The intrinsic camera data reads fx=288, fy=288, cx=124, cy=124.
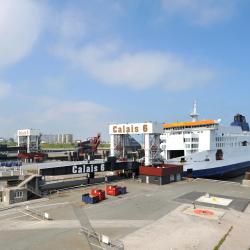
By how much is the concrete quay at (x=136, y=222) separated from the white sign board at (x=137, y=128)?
17.1 meters

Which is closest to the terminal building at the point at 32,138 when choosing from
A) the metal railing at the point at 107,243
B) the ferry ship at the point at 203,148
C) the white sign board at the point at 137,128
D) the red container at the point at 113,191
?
the white sign board at the point at 137,128

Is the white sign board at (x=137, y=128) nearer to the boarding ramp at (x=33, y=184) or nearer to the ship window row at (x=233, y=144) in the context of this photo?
the ship window row at (x=233, y=144)

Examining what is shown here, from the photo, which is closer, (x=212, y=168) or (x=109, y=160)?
(x=109, y=160)

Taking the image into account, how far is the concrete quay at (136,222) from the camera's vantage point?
25609 millimetres

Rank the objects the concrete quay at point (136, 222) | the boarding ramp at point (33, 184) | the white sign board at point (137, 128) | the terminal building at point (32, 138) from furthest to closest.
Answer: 1. the terminal building at point (32, 138)
2. the white sign board at point (137, 128)
3. the boarding ramp at point (33, 184)
4. the concrete quay at point (136, 222)

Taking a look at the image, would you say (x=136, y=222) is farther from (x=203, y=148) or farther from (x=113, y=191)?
(x=203, y=148)

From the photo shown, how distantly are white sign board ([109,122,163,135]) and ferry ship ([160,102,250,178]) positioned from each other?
971 cm

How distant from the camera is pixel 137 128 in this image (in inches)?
2442

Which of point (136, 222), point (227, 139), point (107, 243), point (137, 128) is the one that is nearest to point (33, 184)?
point (136, 222)

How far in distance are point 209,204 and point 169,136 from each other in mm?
36394

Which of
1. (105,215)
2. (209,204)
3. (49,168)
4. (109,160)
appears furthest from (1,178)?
(209,204)

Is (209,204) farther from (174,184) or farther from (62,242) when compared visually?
(62,242)

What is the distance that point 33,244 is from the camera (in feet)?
81.9

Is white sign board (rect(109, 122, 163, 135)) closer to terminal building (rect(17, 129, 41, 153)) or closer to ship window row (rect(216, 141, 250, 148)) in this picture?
ship window row (rect(216, 141, 250, 148))
